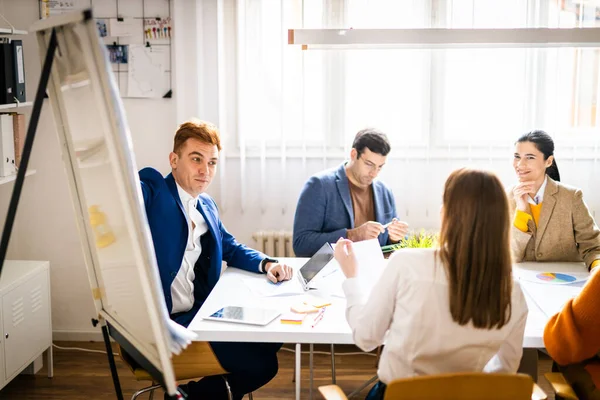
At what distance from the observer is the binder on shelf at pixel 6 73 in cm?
352

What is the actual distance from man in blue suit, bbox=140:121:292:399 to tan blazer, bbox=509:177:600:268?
1112 millimetres

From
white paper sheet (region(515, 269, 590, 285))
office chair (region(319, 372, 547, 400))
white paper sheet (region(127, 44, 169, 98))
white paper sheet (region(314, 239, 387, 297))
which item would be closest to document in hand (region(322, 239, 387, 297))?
white paper sheet (region(314, 239, 387, 297))

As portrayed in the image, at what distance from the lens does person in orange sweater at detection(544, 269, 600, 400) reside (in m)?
2.16

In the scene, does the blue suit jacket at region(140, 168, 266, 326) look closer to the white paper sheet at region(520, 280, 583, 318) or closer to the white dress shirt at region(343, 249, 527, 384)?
the white dress shirt at region(343, 249, 527, 384)

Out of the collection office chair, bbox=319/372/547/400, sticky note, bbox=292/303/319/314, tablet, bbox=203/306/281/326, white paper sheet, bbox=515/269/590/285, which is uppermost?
office chair, bbox=319/372/547/400

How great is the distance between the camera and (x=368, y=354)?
13.6ft

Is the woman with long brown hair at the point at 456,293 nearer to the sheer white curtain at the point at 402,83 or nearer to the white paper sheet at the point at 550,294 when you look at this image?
the white paper sheet at the point at 550,294

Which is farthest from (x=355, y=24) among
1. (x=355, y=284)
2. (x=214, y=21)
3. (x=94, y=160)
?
(x=94, y=160)

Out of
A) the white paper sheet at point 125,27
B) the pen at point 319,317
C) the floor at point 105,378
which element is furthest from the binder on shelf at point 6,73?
the pen at point 319,317

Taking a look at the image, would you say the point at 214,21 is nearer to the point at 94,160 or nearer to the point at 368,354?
the point at 368,354

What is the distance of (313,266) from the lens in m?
2.87

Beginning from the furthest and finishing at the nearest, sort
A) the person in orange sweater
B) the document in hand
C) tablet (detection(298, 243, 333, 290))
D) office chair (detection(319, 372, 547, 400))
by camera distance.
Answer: tablet (detection(298, 243, 333, 290)) → the document in hand → the person in orange sweater → office chair (detection(319, 372, 547, 400))

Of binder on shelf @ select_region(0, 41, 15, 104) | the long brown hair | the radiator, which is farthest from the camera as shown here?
the radiator

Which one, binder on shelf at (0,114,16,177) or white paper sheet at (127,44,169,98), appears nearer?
binder on shelf at (0,114,16,177)
